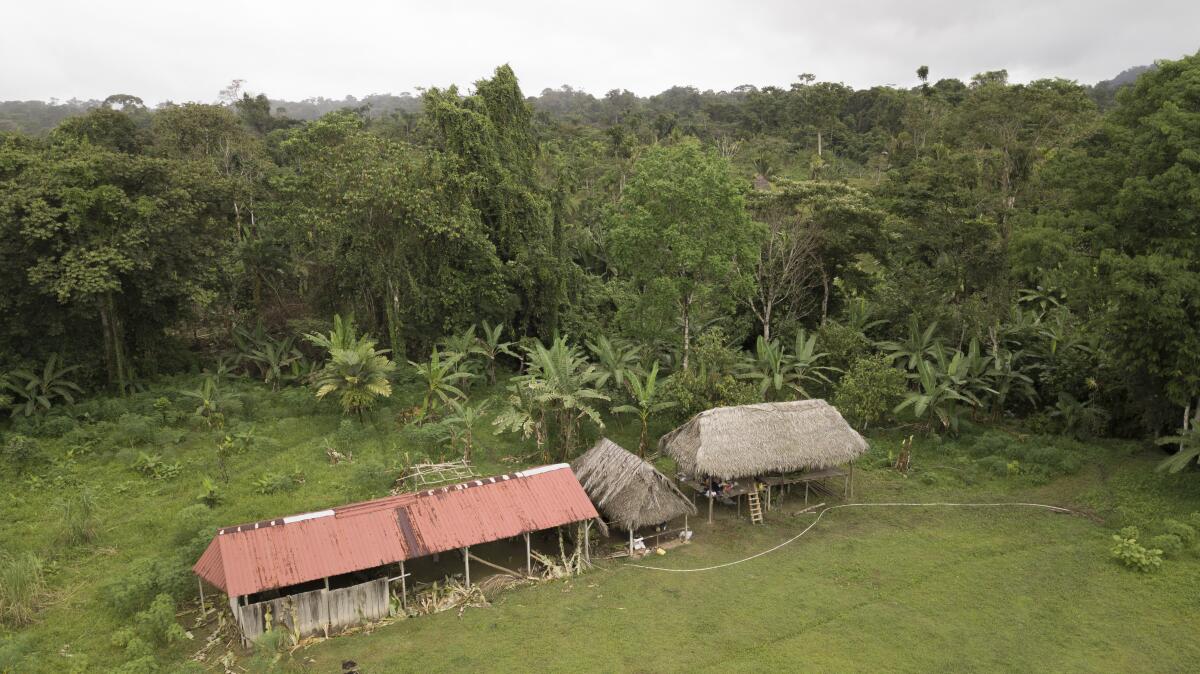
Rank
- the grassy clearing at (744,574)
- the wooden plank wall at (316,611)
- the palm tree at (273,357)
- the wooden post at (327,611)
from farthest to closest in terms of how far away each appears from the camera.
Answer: the palm tree at (273,357) < the wooden post at (327,611) < the wooden plank wall at (316,611) < the grassy clearing at (744,574)

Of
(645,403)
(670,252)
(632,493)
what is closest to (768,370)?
(670,252)

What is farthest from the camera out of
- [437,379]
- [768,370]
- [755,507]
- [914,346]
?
[914,346]

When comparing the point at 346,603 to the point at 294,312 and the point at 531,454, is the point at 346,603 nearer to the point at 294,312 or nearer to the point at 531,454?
the point at 531,454

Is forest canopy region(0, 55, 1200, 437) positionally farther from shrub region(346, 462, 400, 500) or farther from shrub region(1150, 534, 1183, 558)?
shrub region(346, 462, 400, 500)

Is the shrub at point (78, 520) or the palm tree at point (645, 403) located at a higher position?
the palm tree at point (645, 403)

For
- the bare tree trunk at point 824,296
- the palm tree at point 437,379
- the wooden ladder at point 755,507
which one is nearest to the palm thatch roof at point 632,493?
the wooden ladder at point 755,507

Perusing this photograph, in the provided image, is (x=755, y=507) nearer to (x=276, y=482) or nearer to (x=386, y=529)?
(x=386, y=529)

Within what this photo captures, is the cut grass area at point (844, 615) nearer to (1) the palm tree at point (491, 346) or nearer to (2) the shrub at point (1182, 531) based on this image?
(2) the shrub at point (1182, 531)
